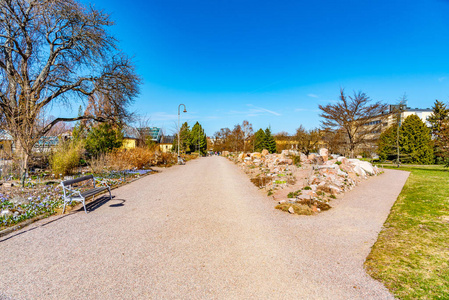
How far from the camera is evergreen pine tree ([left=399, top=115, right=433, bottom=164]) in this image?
90.2 feet

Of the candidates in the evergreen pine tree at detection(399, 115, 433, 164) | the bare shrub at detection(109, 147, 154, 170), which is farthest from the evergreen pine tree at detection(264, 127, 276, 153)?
the bare shrub at detection(109, 147, 154, 170)

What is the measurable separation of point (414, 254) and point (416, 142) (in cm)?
3252

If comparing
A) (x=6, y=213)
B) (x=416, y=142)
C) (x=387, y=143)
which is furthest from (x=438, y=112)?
(x=6, y=213)

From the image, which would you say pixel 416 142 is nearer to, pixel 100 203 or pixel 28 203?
pixel 100 203

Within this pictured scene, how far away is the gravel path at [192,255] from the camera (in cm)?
279

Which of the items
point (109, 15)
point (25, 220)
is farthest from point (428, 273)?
point (109, 15)

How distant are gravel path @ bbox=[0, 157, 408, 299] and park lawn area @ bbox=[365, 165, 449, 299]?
20 centimetres

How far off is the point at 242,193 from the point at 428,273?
6219 mm

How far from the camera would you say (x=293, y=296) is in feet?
8.78

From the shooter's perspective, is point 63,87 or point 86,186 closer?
point 86,186

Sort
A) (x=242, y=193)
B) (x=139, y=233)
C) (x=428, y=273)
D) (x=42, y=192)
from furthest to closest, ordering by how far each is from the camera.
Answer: (x=242, y=193), (x=42, y=192), (x=139, y=233), (x=428, y=273)

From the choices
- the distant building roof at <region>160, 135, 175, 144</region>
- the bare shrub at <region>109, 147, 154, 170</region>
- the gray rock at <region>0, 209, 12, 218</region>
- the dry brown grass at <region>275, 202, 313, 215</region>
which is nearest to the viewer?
the gray rock at <region>0, 209, 12, 218</region>

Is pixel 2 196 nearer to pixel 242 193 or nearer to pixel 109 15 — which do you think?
pixel 242 193

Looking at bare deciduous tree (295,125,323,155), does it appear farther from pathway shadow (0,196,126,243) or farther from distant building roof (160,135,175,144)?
distant building roof (160,135,175,144)
